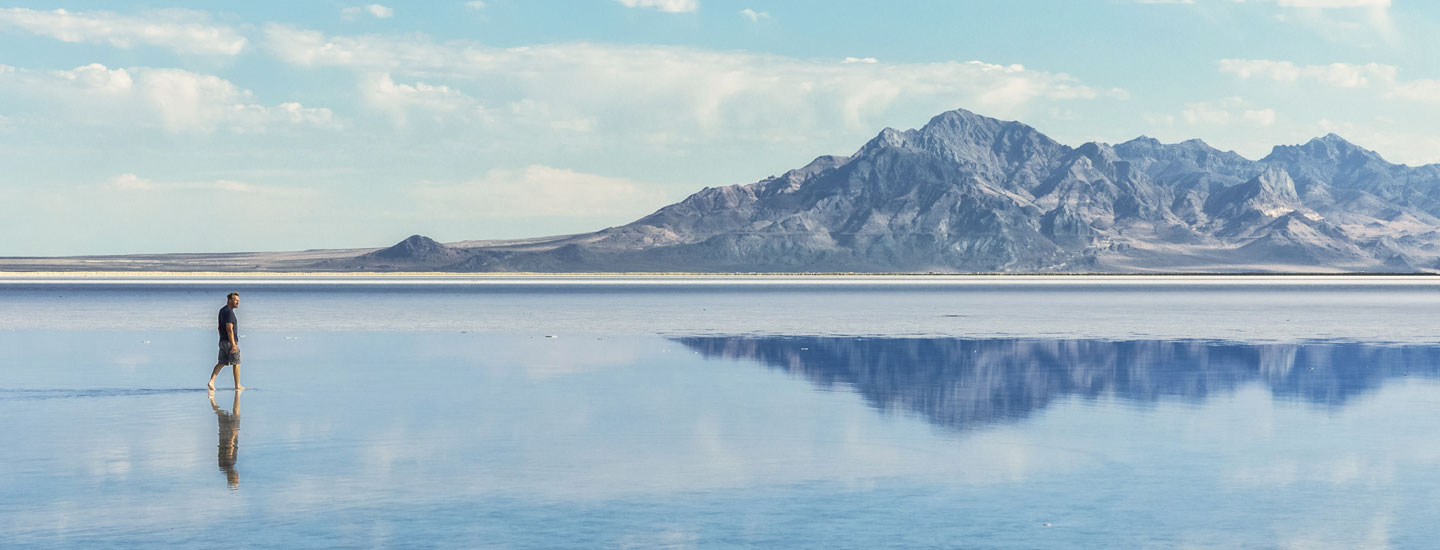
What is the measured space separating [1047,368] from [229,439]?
1871 cm

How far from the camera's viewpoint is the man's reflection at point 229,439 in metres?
15.9

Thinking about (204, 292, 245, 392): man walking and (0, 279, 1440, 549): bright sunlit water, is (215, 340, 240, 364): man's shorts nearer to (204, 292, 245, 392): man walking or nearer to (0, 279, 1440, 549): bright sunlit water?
(204, 292, 245, 392): man walking

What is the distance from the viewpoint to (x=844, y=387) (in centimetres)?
2689

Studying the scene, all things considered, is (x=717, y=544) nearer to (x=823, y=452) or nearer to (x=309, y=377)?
(x=823, y=452)

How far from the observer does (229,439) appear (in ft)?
61.9

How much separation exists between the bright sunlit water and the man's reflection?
0.26 ft

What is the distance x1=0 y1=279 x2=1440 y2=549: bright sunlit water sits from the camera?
42.7 ft

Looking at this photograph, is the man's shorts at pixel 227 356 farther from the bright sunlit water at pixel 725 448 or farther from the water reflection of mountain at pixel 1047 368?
the water reflection of mountain at pixel 1047 368

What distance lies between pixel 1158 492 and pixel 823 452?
4448 mm

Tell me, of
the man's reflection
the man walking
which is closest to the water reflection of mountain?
the man's reflection

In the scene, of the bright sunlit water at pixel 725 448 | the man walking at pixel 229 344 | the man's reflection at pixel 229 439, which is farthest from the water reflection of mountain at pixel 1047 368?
the man walking at pixel 229 344

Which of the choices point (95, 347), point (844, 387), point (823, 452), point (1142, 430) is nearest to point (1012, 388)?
point (844, 387)

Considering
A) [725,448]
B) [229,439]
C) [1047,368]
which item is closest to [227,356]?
[229,439]

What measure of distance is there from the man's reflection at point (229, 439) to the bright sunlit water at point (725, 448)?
78mm
